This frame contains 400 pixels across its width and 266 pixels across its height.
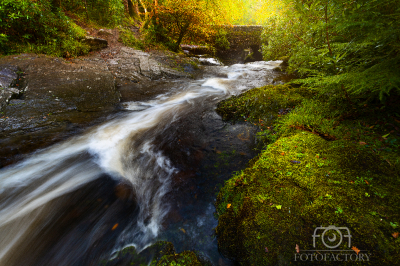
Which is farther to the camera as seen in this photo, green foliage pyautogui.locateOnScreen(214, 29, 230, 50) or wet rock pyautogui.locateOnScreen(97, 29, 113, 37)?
green foliage pyautogui.locateOnScreen(214, 29, 230, 50)

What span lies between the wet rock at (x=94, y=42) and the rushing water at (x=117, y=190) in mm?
6450

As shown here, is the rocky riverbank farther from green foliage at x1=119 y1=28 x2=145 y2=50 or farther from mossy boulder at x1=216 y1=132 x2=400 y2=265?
mossy boulder at x1=216 y1=132 x2=400 y2=265

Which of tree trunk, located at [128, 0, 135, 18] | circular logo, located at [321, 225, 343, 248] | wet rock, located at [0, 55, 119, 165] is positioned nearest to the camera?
circular logo, located at [321, 225, 343, 248]

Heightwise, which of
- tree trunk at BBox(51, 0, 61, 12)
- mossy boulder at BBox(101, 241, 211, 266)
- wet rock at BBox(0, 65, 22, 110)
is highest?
tree trunk at BBox(51, 0, 61, 12)

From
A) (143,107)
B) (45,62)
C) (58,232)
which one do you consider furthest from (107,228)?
(45,62)

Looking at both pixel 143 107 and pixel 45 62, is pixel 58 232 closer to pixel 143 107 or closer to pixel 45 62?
pixel 143 107

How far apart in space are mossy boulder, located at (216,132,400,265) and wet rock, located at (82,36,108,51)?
33.6 ft

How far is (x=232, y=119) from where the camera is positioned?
5234 millimetres

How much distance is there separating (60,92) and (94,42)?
16.4 feet

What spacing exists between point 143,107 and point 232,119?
3359 mm

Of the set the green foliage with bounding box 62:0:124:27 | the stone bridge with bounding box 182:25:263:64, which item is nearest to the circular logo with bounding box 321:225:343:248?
the green foliage with bounding box 62:0:124:27

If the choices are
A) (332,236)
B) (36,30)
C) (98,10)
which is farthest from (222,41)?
(332,236)

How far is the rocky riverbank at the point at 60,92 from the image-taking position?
13.9 feet

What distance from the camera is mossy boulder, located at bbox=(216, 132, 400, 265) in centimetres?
179
